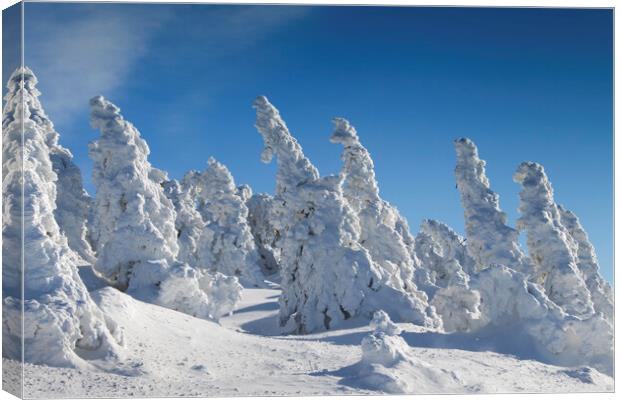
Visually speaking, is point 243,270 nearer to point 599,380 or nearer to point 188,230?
point 188,230

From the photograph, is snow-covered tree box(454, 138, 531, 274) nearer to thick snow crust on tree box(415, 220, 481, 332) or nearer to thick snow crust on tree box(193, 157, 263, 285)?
thick snow crust on tree box(415, 220, 481, 332)

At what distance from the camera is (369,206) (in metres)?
36.9

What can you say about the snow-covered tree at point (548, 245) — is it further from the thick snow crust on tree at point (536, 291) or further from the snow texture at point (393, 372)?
the snow texture at point (393, 372)

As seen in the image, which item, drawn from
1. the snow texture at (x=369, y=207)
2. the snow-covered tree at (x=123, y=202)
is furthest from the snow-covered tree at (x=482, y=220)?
the snow-covered tree at (x=123, y=202)

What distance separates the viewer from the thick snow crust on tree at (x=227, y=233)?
149ft

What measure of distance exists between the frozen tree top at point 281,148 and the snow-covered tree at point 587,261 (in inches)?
542

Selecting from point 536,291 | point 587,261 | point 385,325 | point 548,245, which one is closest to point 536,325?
point 536,291

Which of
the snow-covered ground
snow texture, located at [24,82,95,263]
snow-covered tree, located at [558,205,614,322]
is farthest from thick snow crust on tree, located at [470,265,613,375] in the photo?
snow texture, located at [24,82,95,263]

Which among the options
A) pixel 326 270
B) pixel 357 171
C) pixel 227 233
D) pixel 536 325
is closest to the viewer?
pixel 536 325

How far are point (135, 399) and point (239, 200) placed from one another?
3197 cm

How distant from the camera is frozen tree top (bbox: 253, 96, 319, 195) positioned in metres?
38.8

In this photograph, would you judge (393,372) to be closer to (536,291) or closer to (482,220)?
(536,291)

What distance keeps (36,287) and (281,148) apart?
2479cm

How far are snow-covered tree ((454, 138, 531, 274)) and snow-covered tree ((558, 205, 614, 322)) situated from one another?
6.20 metres
